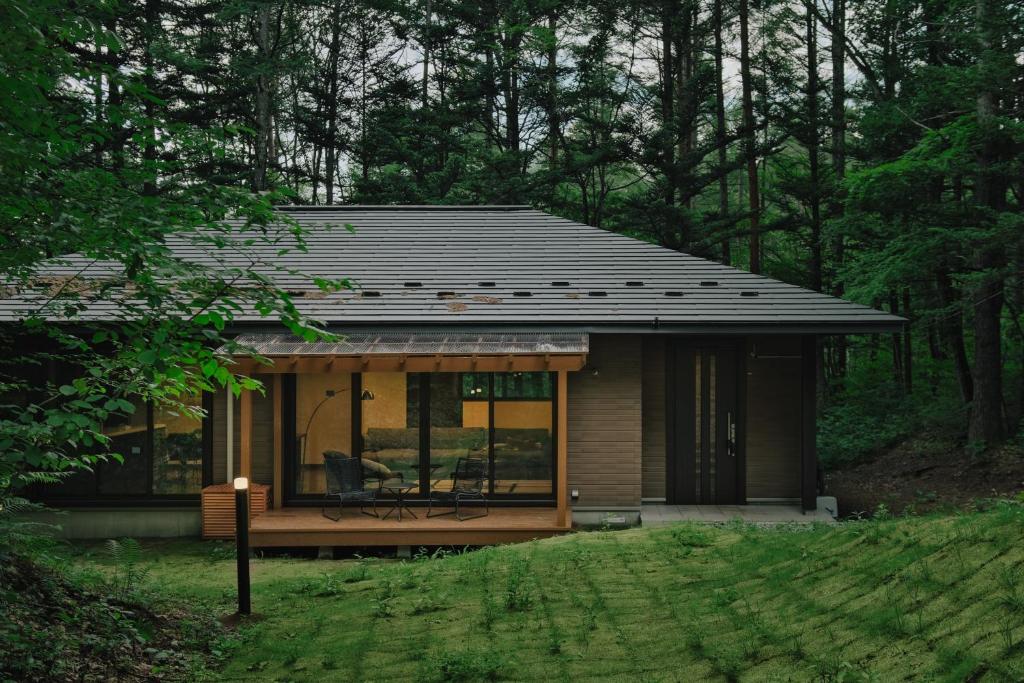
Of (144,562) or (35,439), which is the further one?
(144,562)

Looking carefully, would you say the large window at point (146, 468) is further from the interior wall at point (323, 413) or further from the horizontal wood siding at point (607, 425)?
the horizontal wood siding at point (607, 425)

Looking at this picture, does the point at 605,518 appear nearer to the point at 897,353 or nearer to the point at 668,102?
the point at 897,353

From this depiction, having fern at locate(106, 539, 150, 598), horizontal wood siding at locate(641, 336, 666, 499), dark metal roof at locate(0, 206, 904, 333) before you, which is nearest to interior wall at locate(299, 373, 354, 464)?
dark metal roof at locate(0, 206, 904, 333)

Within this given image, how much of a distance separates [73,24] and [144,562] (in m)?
6.87

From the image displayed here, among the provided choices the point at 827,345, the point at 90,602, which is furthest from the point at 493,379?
the point at 827,345

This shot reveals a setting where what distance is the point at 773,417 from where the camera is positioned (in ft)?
35.9

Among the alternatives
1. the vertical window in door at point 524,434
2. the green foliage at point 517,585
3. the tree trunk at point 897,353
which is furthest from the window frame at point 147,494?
the tree trunk at point 897,353

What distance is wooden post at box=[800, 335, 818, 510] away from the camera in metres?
10.4

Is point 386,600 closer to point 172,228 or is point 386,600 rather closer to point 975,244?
point 172,228

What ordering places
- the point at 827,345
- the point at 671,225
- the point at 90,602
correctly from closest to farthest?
the point at 90,602 → the point at 671,225 → the point at 827,345

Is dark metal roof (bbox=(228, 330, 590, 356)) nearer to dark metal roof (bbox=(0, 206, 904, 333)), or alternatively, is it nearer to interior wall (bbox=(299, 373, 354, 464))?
dark metal roof (bbox=(0, 206, 904, 333))

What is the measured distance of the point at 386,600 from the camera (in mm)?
6492

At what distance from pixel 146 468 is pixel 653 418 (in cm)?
724

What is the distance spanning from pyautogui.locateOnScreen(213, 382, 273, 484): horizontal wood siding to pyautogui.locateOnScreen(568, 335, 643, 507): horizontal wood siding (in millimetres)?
4295
